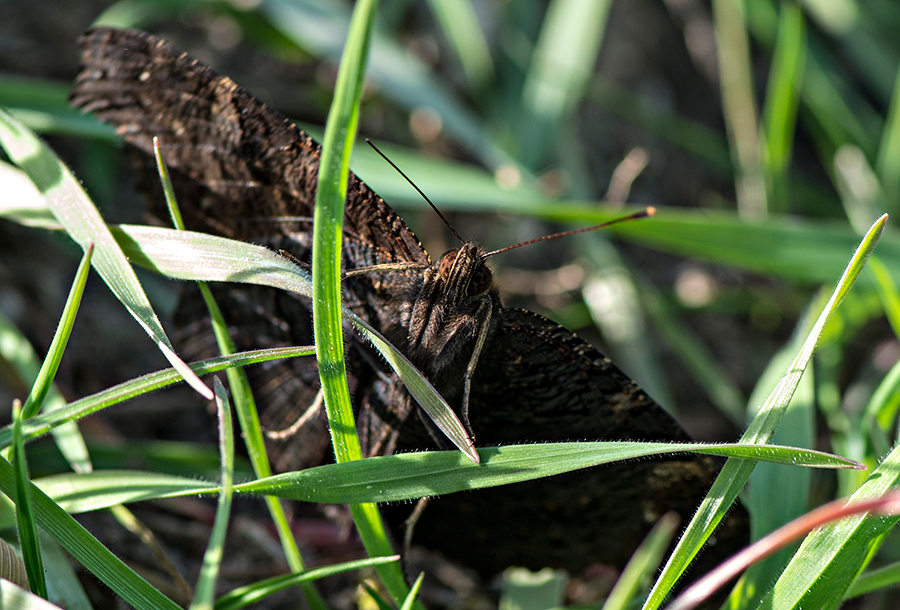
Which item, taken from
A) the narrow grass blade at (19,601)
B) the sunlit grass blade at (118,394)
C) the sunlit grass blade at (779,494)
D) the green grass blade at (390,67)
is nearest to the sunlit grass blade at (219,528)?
the sunlit grass blade at (118,394)

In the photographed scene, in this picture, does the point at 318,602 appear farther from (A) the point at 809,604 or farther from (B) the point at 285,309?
(A) the point at 809,604

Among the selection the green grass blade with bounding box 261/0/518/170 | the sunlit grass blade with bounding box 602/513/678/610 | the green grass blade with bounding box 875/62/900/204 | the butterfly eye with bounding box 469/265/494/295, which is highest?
the green grass blade with bounding box 261/0/518/170

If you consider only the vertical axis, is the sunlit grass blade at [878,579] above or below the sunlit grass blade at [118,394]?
below

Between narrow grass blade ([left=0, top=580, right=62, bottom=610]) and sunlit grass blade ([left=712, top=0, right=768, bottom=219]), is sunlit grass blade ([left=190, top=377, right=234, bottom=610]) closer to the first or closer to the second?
narrow grass blade ([left=0, top=580, right=62, bottom=610])

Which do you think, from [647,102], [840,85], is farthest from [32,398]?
[840,85]

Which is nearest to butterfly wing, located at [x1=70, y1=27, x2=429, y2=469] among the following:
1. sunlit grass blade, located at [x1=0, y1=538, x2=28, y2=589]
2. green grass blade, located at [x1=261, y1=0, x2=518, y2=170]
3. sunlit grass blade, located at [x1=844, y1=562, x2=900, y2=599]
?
sunlit grass blade, located at [x1=0, y1=538, x2=28, y2=589]

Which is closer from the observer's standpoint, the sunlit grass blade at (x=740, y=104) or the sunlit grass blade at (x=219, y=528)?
the sunlit grass blade at (x=219, y=528)

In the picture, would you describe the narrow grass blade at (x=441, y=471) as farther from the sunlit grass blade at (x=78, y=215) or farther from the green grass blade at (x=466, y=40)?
the green grass blade at (x=466, y=40)
